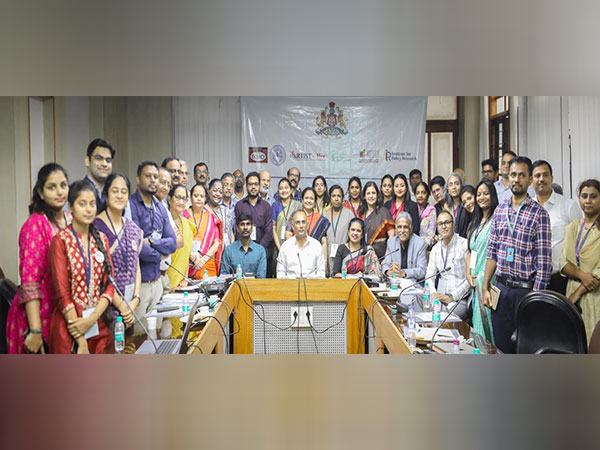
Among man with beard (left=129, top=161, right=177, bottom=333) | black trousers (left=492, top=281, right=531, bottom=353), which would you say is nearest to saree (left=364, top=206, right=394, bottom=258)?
black trousers (left=492, top=281, right=531, bottom=353)

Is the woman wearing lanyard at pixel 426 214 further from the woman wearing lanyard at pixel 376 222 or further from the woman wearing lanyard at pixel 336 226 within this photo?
the woman wearing lanyard at pixel 336 226

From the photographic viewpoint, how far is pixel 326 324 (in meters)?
2.53

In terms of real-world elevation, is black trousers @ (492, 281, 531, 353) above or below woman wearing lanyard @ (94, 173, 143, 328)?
below

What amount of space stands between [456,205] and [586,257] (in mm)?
609

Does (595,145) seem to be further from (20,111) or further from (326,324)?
(20,111)

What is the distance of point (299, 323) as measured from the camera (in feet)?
8.24

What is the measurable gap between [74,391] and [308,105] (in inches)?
64.4

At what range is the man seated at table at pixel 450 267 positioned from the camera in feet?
8.22

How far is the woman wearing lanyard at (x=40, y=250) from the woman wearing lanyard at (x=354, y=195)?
1.24 metres

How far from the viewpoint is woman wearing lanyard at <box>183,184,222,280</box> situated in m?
2.52

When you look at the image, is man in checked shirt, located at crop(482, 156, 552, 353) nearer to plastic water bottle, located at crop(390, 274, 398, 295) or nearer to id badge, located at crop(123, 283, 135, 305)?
plastic water bottle, located at crop(390, 274, 398, 295)

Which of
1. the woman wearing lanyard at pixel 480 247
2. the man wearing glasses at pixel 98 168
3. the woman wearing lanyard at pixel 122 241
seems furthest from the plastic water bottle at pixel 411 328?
the man wearing glasses at pixel 98 168

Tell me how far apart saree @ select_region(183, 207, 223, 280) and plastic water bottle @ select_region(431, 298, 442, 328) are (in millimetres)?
1026
